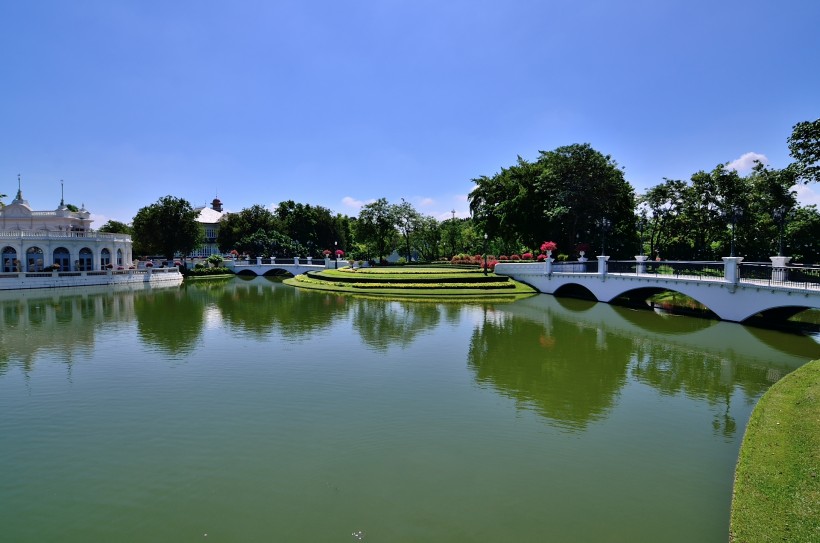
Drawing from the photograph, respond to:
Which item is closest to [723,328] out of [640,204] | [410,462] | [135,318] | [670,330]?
[670,330]

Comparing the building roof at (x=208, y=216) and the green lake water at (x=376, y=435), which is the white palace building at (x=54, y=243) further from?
the green lake water at (x=376, y=435)

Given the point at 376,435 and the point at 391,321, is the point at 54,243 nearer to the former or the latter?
the point at 391,321

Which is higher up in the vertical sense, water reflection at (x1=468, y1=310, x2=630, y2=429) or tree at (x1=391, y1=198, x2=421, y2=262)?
tree at (x1=391, y1=198, x2=421, y2=262)

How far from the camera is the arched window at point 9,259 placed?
51.1m

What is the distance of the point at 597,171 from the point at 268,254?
51.6 metres

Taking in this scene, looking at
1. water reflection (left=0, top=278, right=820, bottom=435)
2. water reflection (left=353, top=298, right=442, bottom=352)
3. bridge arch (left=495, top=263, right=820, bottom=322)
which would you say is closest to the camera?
water reflection (left=0, top=278, right=820, bottom=435)

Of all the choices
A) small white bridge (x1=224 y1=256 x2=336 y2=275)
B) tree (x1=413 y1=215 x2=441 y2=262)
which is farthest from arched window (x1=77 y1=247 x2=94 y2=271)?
tree (x1=413 y1=215 x2=441 y2=262)

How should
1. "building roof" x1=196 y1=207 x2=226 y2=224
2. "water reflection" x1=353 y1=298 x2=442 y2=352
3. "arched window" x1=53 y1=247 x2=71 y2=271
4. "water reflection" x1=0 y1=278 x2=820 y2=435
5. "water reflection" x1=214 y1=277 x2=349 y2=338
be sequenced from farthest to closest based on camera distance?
1. "building roof" x1=196 y1=207 x2=226 y2=224
2. "arched window" x1=53 y1=247 x2=71 y2=271
3. "water reflection" x1=214 y1=277 x2=349 y2=338
4. "water reflection" x1=353 y1=298 x2=442 y2=352
5. "water reflection" x1=0 y1=278 x2=820 y2=435

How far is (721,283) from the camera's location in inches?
866

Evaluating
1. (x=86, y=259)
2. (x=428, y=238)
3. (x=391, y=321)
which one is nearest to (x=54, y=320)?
(x=391, y=321)

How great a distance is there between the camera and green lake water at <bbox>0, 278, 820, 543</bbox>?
6465mm

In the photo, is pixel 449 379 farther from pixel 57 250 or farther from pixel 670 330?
pixel 57 250

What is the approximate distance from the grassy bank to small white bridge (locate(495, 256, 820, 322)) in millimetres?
10577

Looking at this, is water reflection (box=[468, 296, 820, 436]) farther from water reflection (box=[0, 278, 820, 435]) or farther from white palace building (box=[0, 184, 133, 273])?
white palace building (box=[0, 184, 133, 273])
